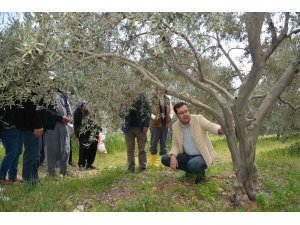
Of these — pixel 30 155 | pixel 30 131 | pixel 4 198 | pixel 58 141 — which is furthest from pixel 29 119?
pixel 58 141

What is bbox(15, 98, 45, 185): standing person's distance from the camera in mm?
7555

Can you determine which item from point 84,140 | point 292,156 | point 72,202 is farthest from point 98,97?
point 292,156

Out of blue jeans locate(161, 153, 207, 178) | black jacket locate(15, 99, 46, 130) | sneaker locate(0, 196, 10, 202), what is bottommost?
sneaker locate(0, 196, 10, 202)

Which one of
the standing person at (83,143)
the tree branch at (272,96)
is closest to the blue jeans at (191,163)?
the tree branch at (272,96)

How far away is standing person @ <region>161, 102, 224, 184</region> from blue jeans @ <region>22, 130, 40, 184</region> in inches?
98.1

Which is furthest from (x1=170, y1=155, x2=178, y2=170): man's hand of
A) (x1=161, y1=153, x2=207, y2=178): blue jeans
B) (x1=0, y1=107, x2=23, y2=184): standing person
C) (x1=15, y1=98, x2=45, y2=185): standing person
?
(x1=0, y1=107, x2=23, y2=184): standing person

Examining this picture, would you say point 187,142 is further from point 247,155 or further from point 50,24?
point 50,24

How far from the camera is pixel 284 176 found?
8891mm

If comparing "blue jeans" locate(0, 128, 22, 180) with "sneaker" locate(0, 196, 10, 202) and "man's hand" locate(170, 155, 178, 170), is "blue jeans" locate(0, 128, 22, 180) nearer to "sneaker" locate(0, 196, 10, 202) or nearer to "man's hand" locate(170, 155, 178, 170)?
"sneaker" locate(0, 196, 10, 202)

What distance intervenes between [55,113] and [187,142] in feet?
10.1

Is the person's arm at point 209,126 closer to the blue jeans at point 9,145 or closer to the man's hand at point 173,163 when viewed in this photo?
the man's hand at point 173,163

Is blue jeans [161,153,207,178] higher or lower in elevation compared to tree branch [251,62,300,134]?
lower

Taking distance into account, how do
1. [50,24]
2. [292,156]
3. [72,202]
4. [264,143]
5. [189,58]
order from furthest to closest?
[264,143] → [292,156] → [189,58] → [72,202] → [50,24]

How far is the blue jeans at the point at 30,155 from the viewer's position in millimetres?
7715
